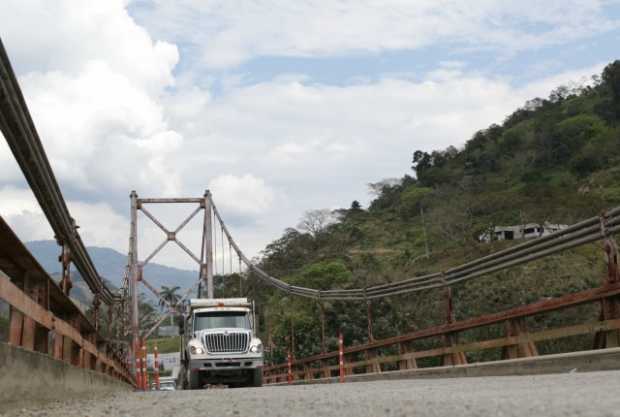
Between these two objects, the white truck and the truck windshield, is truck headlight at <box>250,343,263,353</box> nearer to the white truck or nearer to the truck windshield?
the white truck

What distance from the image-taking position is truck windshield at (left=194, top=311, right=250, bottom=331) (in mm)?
24234

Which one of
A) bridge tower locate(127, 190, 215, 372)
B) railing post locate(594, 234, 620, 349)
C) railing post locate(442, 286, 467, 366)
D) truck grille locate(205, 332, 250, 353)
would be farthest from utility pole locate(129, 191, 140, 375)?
railing post locate(594, 234, 620, 349)

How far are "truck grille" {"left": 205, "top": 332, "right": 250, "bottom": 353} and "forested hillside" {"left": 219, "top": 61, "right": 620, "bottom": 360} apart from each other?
624 cm

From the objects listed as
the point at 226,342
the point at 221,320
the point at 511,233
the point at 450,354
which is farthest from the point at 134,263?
the point at 450,354

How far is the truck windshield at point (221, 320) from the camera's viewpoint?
954 inches

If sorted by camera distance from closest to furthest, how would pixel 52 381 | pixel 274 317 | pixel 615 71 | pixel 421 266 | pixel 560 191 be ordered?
1. pixel 52 381
2. pixel 274 317
3. pixel 421 266
4. pixel 560 191
5. pixel 615 71

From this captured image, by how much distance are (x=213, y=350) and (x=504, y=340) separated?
12.7m

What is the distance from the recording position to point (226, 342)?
23.4m

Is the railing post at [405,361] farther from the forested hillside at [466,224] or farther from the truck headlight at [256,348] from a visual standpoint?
the truck headlight at [256,348]

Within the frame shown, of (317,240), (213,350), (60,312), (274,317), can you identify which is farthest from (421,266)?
(60,312)

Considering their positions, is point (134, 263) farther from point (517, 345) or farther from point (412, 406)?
point (412, 406)

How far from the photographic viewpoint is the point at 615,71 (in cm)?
10938

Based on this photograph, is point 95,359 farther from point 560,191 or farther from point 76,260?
point 560,191

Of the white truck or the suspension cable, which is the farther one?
the white truck
